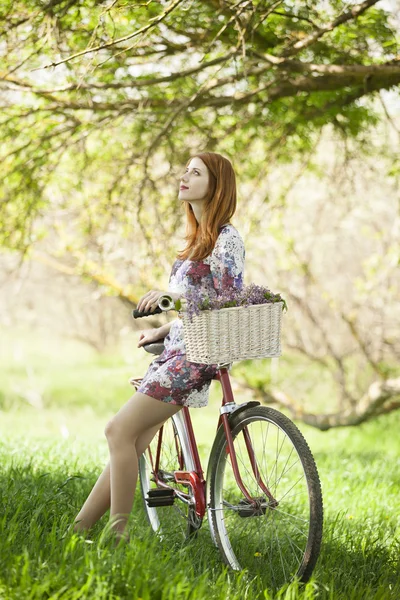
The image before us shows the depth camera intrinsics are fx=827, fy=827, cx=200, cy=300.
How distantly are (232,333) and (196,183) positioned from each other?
71cm

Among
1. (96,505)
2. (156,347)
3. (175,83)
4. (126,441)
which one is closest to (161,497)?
(96,505)

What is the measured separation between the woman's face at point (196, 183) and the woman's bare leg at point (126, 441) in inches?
32.3

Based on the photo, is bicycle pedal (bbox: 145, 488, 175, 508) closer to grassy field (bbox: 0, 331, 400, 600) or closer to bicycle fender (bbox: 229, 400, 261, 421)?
grassy field (bbox: 0, 331, 400, 600)

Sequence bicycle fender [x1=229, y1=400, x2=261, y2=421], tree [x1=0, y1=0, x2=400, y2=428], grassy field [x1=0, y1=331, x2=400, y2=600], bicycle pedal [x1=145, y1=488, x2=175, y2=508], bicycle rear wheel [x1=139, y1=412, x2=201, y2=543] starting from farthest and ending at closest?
tree [x1=0, y1=0, x2=400, y2=428], bicycle pedal [x1=145, y1=488, x2=175, y2=508], bicycle rear wheel [x1=139, y1=412, x2=201, y2=543], bicycle fender [x1=229, y1=400, x2=261, y2=421], grassy field [x1=0, y1=331, x2=400, y2=600]

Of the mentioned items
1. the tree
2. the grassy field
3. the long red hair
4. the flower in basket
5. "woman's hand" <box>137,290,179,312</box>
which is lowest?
the grassy field

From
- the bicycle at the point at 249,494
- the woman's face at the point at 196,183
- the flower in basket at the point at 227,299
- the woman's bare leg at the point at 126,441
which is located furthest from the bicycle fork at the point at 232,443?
the woman's face at the point at 196,183

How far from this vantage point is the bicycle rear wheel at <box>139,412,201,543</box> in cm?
353

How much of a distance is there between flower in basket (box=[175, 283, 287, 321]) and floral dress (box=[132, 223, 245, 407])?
3.5 inches

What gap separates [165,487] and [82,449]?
2.40m

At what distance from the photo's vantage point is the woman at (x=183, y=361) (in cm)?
318

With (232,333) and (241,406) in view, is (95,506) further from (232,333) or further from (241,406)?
(232,333)

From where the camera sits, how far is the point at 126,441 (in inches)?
126

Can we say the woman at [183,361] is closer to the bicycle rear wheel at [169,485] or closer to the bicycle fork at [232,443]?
the bicycle fork at [232,443]

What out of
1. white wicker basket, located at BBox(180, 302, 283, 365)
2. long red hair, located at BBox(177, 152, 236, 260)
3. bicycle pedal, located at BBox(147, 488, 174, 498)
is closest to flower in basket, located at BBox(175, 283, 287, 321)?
white wicker basket, located at BBox(180, 302, 283, 365)
